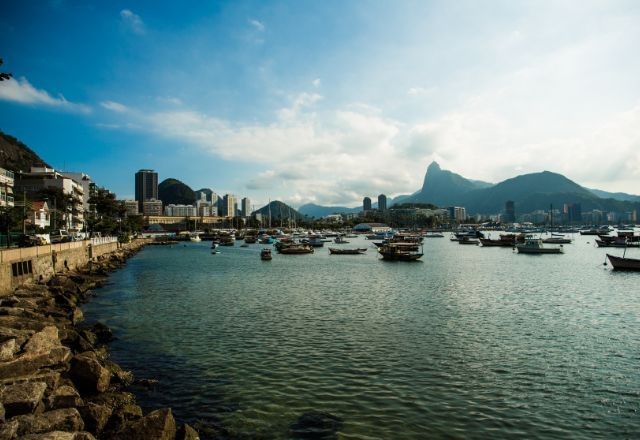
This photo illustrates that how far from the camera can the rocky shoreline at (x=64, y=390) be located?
12.0 metres

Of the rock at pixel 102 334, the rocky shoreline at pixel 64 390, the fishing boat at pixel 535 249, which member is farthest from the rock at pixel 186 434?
the fishing boat at pixel 535 249

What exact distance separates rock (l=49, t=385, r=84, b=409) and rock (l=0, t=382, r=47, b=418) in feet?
1.33

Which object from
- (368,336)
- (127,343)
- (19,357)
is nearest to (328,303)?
(368,336)

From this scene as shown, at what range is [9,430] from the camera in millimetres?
11086

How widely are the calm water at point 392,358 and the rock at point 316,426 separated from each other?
8.4 inches

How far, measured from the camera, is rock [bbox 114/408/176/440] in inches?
468

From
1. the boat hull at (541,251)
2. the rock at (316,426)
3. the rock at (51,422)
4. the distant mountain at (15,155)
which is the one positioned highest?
the distant mountain at (15,155)

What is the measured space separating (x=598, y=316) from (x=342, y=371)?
23459 mm

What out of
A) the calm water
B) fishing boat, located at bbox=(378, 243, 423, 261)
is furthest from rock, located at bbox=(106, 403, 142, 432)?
fishing boat, located at bbox=(378, 243, 423, 261)

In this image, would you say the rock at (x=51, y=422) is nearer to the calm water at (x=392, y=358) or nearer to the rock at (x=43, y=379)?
the rock at (x=43, y=379)

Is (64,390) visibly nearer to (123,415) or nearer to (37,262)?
(123,415)

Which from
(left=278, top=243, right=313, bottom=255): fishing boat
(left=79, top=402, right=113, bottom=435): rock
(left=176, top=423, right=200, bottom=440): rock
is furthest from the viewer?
(left=278, top=243, right=313, bottom=255): fishing boat

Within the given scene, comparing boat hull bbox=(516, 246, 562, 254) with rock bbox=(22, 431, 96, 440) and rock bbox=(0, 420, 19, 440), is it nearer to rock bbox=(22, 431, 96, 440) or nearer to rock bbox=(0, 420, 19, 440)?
rock bbox=(22, 431, 96, 440)

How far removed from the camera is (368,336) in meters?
25.5
